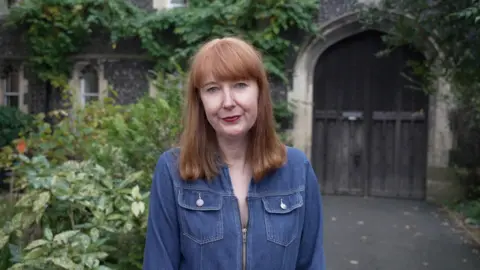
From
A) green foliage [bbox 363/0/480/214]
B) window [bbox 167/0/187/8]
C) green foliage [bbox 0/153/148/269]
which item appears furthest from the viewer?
window [bbox 167/0/187/8]

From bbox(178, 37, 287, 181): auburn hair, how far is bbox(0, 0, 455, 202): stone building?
20.8 feet

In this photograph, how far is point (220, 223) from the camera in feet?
4.77

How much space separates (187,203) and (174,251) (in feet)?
0.51

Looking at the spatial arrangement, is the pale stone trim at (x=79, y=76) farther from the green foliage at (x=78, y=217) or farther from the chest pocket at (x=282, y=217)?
the chest pocket at (x=282, y=217)

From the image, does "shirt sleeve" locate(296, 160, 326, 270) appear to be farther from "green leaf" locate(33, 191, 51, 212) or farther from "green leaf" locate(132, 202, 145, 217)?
"green leaf" locate(33, 191, 51, 212)

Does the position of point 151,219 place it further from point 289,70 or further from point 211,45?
point 289,70

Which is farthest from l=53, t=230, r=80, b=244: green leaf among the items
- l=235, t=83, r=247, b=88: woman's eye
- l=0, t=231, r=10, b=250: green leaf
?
l=235, t=83, r=247, b=88: woman's eye

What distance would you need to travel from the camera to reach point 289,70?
784cm

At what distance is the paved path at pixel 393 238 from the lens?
4699mm

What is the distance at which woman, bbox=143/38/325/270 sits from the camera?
1438 mm

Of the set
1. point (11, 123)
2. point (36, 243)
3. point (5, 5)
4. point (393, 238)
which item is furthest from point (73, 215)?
point (5, 5)

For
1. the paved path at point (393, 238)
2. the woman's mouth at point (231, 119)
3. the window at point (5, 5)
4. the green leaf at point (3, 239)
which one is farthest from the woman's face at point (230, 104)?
the window at point (5, 5)

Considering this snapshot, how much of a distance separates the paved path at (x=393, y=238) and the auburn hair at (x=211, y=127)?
3320mm

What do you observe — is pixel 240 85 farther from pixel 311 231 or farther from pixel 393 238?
pixel 393 238
